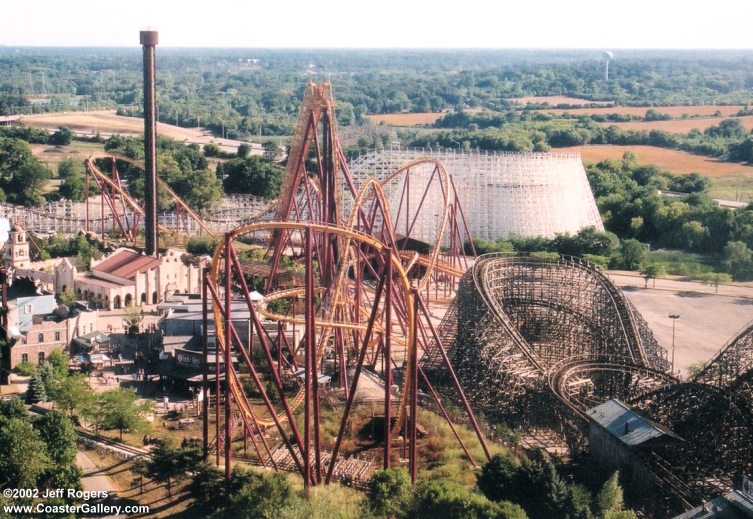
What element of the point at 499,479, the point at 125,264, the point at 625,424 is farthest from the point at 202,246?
the point at 625,424

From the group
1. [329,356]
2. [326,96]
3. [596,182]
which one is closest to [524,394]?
[329,356]

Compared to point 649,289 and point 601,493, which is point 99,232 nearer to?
point 649,289

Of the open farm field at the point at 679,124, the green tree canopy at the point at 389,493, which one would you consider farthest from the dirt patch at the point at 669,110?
the green tree canopy at the point at 389,493

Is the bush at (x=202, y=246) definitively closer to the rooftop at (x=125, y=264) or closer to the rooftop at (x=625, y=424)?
the rooftop at (x=125, y=264)

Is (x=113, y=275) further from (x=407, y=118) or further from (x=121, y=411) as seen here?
(x=407, y=118)

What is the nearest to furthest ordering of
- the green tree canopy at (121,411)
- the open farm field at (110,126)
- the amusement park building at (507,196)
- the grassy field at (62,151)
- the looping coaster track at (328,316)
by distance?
1. the looping coaster track at (328,316)
2. the green tree canopy at (121,411)
3. the amusement park building at (507,196)
4. the grassy field at (62,151)
5. the open farm field at (110,126)

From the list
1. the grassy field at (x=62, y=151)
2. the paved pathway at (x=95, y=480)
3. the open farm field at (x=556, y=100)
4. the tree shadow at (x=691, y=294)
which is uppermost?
the open farm field at (x=556, y=100)
